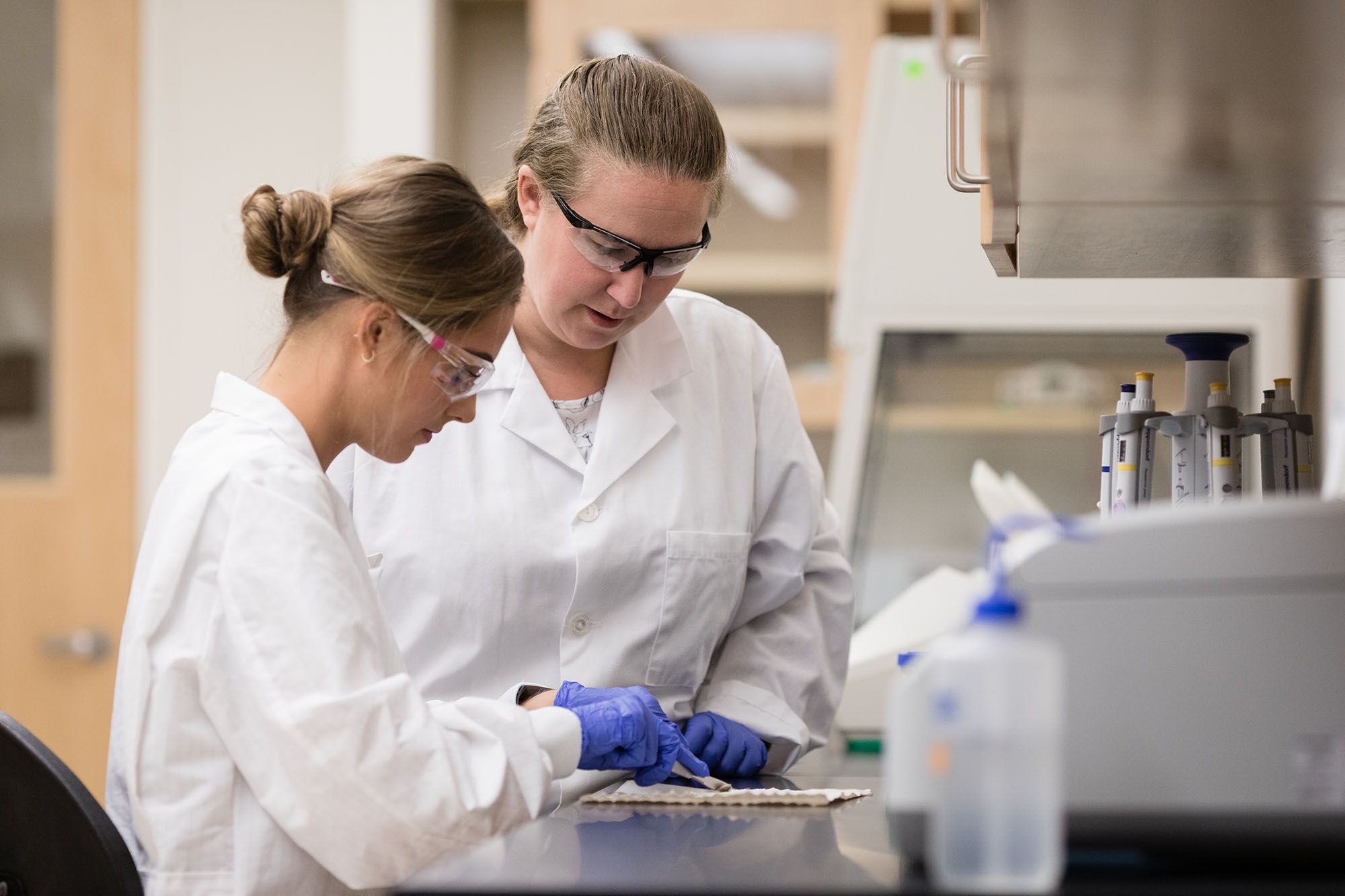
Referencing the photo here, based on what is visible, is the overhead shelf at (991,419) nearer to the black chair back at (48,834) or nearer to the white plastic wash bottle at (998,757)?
the black chair back at (48,834)

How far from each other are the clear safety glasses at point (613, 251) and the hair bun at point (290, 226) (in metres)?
0.30

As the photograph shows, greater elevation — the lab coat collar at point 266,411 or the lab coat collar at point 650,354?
the lab coat collar at point 650,354

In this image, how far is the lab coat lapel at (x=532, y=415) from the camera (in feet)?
4.83

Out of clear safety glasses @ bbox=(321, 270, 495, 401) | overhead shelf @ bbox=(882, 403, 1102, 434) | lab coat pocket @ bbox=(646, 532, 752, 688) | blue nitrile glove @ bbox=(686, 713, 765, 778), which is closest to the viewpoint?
clear safety glasses @ bbox=(321, 270, 495, 401)

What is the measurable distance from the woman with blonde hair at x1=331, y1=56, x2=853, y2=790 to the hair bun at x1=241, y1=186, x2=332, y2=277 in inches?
12.3

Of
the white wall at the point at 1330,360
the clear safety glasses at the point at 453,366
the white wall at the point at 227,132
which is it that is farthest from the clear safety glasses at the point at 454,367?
the white wall at the point at 227,132

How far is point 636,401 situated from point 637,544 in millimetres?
173

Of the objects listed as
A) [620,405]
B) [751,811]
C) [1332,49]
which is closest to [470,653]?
[620,405]

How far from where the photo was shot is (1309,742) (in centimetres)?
75

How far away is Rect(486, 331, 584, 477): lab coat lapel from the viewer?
1.47m

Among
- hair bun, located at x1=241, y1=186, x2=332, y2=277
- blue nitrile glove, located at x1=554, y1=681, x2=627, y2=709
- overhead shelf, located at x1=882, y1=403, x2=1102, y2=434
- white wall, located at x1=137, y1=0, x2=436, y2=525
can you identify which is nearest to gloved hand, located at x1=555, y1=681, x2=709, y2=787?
blue nitrile glove, located at x1=554, y1=681, x2=627, y2=709

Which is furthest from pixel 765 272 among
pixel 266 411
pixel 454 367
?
pixel 266 411

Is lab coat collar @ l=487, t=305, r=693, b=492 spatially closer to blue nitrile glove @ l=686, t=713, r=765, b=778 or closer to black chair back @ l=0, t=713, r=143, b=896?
blue nitrile glove @ l=686, t=713, r=765, b=778

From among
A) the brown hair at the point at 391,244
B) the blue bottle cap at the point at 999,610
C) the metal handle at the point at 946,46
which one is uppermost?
the metal handle at the point at 946,46
